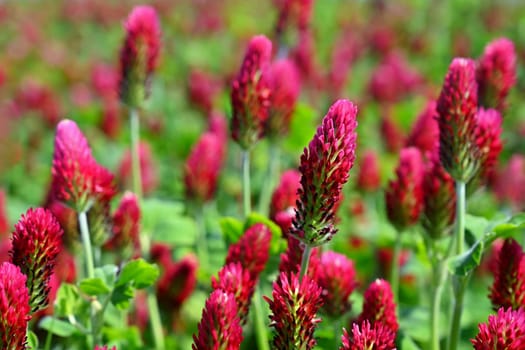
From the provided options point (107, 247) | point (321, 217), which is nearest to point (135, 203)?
point (107, 247)

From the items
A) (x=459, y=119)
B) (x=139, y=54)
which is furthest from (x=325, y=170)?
(x=139, y=54)

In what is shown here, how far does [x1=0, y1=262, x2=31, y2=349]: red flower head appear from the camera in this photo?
1588 millimetres

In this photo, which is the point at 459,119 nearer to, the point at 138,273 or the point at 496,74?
the point at 496,74

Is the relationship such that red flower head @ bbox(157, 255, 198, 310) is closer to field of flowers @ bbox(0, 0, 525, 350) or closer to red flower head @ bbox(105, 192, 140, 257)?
field of flowers @ bbox(0, 0, 525, 350)

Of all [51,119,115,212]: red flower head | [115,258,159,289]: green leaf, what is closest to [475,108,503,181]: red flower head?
[115,258,159,289]: green leaf

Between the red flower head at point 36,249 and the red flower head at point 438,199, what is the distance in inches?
46.8

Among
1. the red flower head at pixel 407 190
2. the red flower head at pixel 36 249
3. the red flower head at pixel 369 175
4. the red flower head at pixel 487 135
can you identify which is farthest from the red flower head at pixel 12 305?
the red flower head at pixel 369 175

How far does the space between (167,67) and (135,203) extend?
582cm

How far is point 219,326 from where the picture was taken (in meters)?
1.62

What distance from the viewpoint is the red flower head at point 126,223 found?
8.85ft

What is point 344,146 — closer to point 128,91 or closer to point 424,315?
point 424,315

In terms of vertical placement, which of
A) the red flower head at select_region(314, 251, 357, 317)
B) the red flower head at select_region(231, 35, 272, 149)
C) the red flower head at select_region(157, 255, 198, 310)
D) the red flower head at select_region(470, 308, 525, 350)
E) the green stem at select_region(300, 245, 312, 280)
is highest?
the red flower head at select_region(231, 35, 272, 149)

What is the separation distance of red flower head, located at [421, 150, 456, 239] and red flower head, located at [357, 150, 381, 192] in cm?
158

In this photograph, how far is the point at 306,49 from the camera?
17.9 feet
